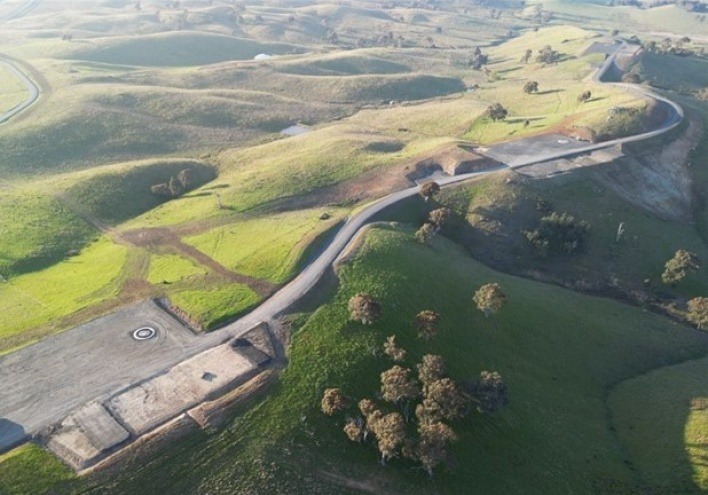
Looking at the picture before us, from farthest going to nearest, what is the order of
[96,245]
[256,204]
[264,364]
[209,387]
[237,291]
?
[256,204] → [96,245] → [237,291] → [264,364] → [209,387]

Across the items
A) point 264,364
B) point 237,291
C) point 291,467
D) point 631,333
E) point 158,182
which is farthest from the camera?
point 158,182

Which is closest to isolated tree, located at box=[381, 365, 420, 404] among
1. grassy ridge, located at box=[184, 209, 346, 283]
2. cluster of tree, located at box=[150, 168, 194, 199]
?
grassy ridge, located at box=[184, 209, 346, 283]

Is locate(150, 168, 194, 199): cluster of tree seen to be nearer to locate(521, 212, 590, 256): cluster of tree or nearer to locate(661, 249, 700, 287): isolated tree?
locate(521, 212, 590, 256): cluster of tree

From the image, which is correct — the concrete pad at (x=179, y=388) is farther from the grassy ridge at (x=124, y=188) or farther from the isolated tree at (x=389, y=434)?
the grassy ridge at (x=124, y=188)

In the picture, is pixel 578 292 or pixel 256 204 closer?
pixel 578 292

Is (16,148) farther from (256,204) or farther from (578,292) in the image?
(578,292)

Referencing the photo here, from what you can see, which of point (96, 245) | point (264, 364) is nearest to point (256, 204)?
point (96, 245)
